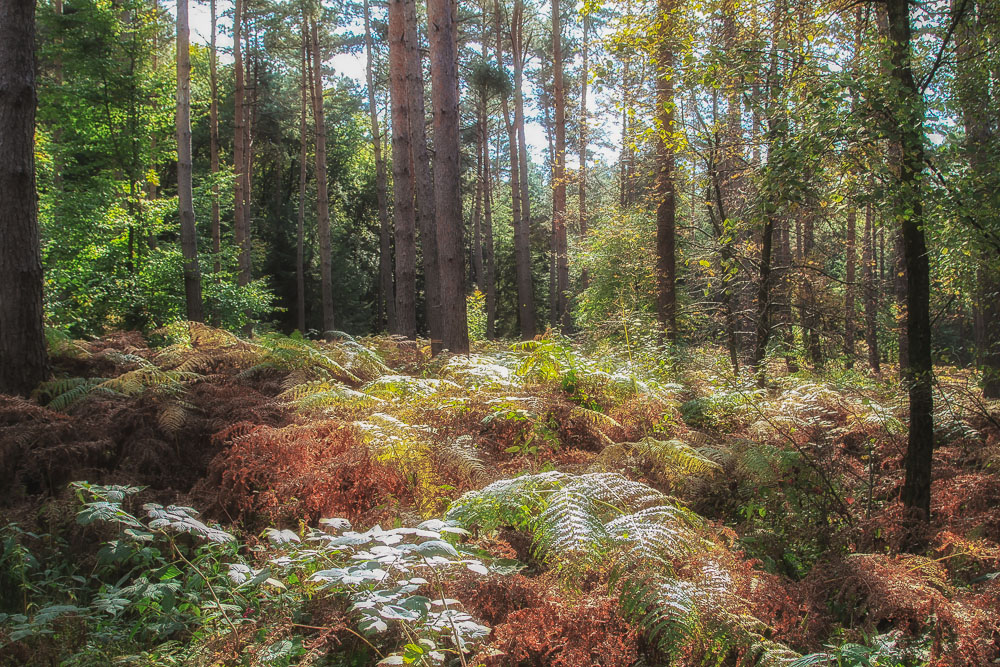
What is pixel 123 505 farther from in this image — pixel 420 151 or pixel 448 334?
pixel 420 151

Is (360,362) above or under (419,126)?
under

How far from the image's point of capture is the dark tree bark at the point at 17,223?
476 cm

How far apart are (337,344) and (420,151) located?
16.5 ft

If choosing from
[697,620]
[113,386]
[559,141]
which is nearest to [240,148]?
[559,141]

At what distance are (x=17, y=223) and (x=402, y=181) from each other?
7.23 meters

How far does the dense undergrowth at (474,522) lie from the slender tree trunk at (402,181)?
17.9 feet

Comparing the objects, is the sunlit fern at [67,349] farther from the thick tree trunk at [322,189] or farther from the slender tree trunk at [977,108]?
the thick tree trunk at [322,189]

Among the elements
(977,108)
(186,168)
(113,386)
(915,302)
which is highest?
(186,168)

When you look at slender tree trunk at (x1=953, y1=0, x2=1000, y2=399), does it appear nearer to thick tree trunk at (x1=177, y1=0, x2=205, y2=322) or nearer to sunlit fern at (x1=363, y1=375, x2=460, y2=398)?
sunlit fern at (x1=363, y1=375, x2=460, y2=398)

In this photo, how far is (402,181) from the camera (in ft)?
37.6

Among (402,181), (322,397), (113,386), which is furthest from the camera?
(402,181)

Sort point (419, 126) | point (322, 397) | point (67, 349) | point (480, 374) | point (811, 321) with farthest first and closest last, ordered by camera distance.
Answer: point (419, 126), point (811, 321), point (67, 349), point (480, 374), point (322, 397)

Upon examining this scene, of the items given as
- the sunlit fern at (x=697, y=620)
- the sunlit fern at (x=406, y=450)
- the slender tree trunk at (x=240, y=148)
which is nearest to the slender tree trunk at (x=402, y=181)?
the sunlit fern at (x=406, y=450)

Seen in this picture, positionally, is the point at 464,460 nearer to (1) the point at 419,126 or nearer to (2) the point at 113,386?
(2) the point at 113,386
